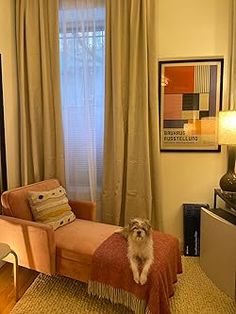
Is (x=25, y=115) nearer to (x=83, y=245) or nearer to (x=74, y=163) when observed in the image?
(x=74, y=163)

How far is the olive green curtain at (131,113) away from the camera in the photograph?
8.78 feet

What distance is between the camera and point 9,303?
2.11m

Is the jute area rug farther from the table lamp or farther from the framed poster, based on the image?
the framed poster

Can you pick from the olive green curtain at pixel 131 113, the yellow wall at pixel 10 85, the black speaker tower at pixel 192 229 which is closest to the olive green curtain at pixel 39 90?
the yellow wall at pixel 10 85

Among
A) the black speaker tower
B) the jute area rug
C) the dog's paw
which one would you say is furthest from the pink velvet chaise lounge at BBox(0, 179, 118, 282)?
the black speaker tower

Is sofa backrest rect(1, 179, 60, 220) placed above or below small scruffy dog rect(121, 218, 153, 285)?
above

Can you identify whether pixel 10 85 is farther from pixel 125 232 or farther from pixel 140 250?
pixel 140 250

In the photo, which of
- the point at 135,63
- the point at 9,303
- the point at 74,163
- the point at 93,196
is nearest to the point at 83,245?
the point at 9,303

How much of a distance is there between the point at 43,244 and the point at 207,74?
2.21 metres

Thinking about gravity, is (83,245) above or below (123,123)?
below

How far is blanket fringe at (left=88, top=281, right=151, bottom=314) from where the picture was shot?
5.80 feet

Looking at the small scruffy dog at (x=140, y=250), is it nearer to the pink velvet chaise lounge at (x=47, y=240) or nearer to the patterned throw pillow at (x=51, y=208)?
the pink velvet chaise lounge at (x=47, y=240)

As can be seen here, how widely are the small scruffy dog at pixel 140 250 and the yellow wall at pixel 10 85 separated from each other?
1554mm

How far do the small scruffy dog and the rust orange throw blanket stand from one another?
0.04m
